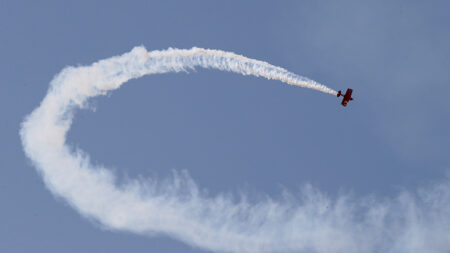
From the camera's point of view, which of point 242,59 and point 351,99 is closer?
point 242,59

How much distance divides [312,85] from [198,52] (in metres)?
13.9

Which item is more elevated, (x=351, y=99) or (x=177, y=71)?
(x=351, y=99)

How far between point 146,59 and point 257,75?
1302cm

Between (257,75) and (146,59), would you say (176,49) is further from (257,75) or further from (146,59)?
(257,75)

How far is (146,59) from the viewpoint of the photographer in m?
78.1

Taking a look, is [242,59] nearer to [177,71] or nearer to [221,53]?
[221,53]

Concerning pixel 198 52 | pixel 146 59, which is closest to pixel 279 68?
pixel 198 52

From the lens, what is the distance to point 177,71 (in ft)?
251

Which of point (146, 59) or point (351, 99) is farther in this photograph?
point (351, 99)

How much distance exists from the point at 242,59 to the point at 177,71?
24.8 ft

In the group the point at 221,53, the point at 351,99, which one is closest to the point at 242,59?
the point at 221,53

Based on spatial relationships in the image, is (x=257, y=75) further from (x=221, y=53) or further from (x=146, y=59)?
(x=146, y=59)

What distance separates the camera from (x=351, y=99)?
8444 cm

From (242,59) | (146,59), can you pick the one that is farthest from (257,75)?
(146,59)
